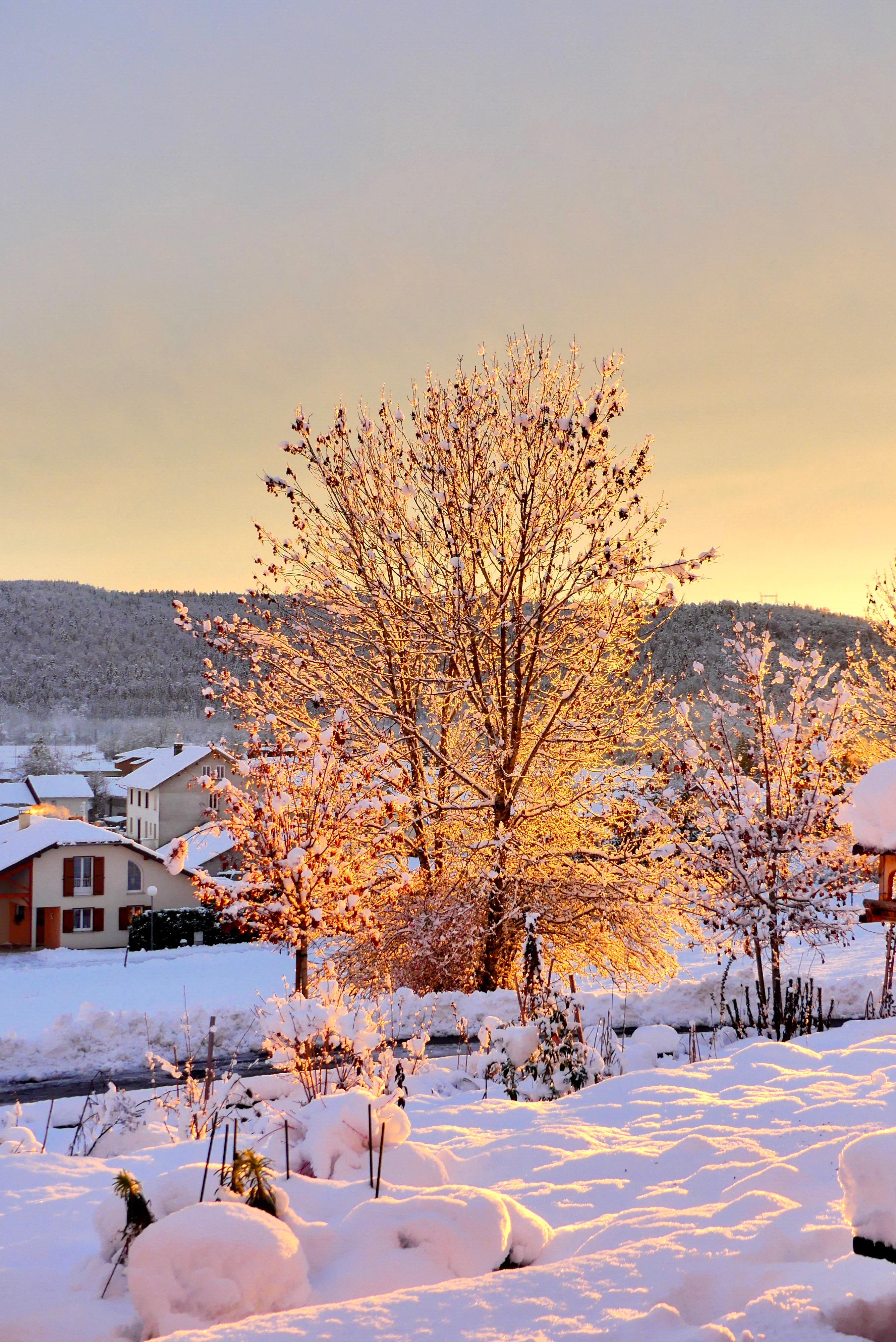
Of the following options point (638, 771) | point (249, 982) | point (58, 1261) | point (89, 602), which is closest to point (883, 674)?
point (638, 771)

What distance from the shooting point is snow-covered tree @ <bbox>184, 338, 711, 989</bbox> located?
40.3 ft

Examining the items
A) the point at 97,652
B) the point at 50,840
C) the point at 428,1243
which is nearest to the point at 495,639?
the point at 428,1243

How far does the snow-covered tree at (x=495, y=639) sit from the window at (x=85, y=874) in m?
22.4

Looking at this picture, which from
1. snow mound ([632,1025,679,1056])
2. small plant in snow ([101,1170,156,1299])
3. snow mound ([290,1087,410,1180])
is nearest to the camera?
small plant in snow ([101,1170,156,1299])

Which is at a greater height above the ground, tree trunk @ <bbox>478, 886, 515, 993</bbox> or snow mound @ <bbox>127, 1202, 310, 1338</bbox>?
snow mound @ <bbox>127, 1202, 310, 1338</bbox>

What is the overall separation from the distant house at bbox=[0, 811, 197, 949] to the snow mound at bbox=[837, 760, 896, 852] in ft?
91.0

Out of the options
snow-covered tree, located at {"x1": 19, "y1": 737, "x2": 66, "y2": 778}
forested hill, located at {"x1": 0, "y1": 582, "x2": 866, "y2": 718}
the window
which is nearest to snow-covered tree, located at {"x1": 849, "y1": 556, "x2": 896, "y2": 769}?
the window

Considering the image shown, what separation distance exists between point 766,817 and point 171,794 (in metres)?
39.0

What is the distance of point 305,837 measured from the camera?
36.8 feet

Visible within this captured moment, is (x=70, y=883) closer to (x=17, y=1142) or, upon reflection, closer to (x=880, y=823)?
(x=17, y=1142)

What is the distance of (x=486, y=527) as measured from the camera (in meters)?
12.7

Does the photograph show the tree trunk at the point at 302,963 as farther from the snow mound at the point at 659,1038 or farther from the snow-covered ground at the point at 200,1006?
the snow mound at the point at 659,1038

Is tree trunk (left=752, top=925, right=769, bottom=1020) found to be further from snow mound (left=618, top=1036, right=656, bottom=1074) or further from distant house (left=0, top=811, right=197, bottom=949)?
distant house (left=0, top=811, right=197, bottom=949)

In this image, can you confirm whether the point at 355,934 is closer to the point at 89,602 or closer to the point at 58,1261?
the point at 58,1261
